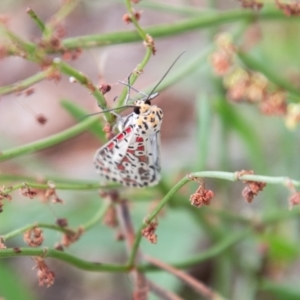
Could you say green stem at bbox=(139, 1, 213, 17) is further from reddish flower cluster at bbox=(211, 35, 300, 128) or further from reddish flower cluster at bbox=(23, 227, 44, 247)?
reddish flower cluster at bbox=(23, 227, 44, 247)

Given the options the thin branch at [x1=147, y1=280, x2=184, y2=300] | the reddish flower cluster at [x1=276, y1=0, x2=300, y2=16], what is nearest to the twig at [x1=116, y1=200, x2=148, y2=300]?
the thin branch at [x1=147, y1=280, x2=184, y2=300]

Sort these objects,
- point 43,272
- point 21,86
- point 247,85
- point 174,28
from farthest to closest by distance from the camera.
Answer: point 247,85, point 174,28, point 21,86, point 43,272

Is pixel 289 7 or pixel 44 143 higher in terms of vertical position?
pixel 289 7

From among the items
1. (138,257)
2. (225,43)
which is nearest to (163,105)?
(225,43)

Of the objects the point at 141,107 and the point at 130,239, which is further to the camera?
the point at 130,239

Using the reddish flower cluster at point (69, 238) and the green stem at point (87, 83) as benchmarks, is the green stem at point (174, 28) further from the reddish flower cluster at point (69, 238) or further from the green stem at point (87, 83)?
the reddish flower cluster at point (69, 238)

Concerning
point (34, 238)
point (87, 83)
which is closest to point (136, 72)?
point (87, 83)

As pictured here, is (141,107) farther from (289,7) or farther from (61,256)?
(289,7)

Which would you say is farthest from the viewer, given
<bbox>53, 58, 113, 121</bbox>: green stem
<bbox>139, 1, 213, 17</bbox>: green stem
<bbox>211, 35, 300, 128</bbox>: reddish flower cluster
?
<bbox>139, 1, 213, 17</bbox>: green stem

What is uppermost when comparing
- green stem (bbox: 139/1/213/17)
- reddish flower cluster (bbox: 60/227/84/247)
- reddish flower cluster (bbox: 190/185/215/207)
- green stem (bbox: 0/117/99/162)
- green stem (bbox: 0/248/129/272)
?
green stem (bbox: 139/1/213/17)
